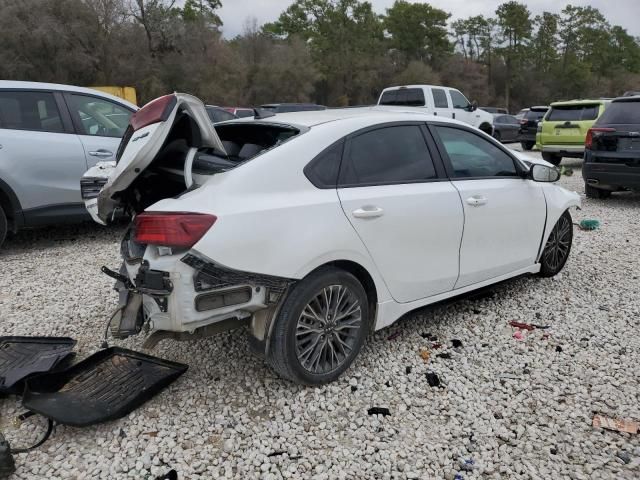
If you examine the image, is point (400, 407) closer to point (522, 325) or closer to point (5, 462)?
point (522, 325)

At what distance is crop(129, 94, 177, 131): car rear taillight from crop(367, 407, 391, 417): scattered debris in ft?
6.53

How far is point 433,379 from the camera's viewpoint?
10.8 ft

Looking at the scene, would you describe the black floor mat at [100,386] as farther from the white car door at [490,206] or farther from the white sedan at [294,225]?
the white car door at [490,206]

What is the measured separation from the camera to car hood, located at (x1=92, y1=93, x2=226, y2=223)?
113 inches

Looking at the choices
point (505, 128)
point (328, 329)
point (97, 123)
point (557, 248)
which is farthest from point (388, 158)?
point (505, 128)

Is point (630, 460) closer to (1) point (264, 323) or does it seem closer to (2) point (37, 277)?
(1) point (264, 323)

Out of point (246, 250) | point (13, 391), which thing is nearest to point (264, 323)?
point (246, 250)

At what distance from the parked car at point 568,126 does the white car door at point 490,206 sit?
9500mm

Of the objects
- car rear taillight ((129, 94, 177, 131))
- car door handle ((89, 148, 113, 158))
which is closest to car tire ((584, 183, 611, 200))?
car door handle ((89, 148, 113, 158))

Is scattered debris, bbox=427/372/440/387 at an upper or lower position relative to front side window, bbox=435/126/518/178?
lower

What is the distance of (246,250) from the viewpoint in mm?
2705

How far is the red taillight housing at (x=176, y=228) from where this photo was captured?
2646mm

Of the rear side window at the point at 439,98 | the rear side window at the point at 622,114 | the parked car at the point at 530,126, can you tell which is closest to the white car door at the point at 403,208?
the rear side window at the point at 622,114

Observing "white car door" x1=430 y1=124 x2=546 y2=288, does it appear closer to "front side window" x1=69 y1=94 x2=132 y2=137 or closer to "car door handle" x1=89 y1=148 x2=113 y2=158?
"car door handle" x1=89 y1=148 x2=113 y2=158
